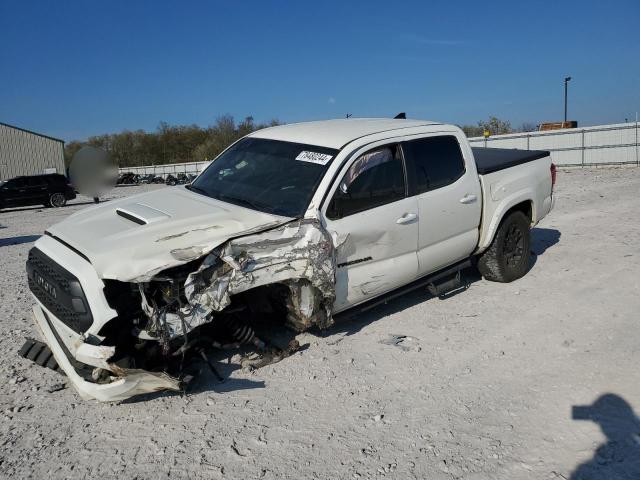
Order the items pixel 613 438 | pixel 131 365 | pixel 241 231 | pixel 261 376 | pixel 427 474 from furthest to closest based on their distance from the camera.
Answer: pixel 261 376 → pixel 241 231 → pixel 131 365 → pixel 613 438 → pixel 427 474

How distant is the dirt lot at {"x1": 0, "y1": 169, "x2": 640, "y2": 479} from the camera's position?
2.89 metres

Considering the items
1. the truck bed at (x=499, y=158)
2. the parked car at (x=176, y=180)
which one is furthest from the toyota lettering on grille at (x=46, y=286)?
the parked car at (x=176, y=180)

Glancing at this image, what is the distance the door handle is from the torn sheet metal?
854 millimetres

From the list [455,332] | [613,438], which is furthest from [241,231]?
[613,438]

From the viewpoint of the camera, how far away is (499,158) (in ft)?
20.4

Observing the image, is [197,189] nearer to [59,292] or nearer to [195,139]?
[59,292]

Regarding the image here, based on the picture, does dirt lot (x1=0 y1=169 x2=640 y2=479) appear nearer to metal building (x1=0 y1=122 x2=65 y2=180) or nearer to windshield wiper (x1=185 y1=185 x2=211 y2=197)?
windshield wiper (x1=185 y1=185 x2=211 y2=197)

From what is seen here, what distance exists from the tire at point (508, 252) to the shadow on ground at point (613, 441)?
248 centimetres

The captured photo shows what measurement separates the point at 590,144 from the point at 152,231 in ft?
82.7

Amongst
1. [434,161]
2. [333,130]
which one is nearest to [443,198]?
[434,161]

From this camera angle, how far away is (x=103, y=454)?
9.96 ft

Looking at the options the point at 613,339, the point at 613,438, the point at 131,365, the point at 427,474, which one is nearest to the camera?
the point at 427,474

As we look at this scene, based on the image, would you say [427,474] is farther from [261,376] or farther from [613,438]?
[261,376]

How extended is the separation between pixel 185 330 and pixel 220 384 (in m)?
0.71
